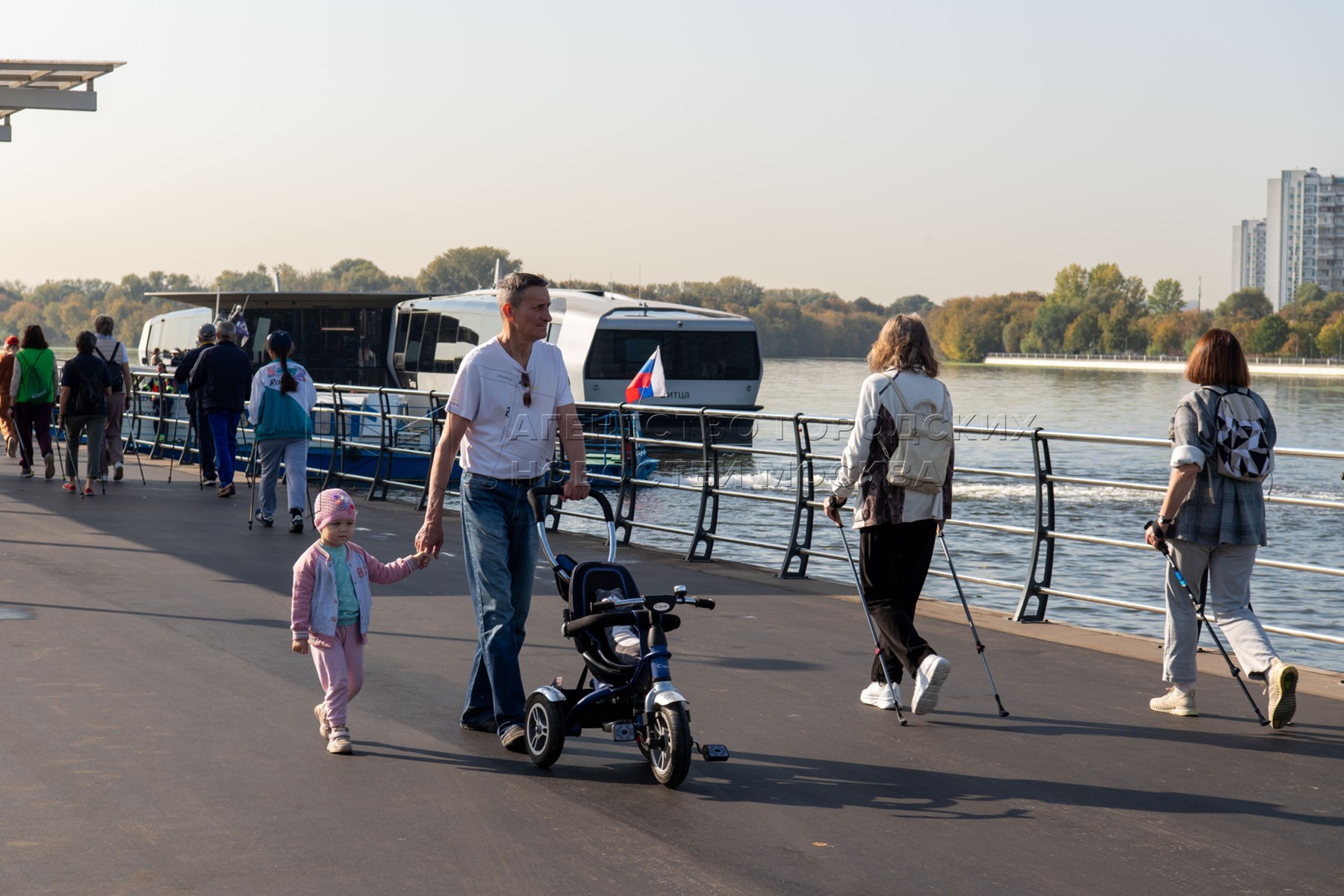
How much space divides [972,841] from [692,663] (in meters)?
2.87

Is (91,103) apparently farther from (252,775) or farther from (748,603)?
(252,775)

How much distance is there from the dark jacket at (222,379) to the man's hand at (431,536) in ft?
32.7

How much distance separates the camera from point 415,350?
35.3 m

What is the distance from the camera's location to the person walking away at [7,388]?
18734mm

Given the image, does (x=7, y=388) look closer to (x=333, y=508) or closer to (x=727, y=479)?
(x=727, y=479)

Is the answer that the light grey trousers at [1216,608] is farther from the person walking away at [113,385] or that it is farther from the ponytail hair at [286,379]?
the person walking away at [113,385]

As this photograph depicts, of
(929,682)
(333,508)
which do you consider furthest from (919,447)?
(333,508)

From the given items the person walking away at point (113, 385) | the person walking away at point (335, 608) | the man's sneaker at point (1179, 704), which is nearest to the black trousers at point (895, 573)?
the man's sneaker at point (1179, 704)

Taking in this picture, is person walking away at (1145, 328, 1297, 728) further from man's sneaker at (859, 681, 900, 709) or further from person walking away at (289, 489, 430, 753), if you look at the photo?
person walking away at (289, 489, 430, 753)

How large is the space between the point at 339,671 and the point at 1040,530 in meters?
5.00

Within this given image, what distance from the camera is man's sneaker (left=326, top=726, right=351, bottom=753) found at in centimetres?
549

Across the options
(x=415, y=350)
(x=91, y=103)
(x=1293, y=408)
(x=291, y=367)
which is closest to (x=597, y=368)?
(x=415, y=350)

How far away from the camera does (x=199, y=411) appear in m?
15.7

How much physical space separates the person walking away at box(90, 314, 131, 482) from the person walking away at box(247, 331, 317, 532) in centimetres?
381
